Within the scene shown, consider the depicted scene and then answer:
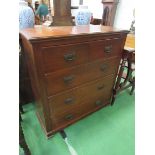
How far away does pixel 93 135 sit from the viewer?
1.48 meters

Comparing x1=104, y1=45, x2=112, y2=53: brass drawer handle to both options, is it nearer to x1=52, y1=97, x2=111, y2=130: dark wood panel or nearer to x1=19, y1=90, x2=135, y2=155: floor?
x1=52, y1=97, x2=111, y2=130: dark wood panel

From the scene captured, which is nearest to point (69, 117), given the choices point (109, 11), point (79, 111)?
point (79, 111)

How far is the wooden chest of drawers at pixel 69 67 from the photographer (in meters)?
0.98

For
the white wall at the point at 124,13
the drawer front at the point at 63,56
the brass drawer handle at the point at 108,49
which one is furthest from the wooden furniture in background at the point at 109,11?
the drawer front at the point at 63,56

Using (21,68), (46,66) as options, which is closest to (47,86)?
(46,66)

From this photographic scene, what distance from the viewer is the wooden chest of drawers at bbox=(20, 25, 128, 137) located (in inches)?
38.7

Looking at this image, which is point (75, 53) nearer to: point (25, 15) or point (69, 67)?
point (69, 67)

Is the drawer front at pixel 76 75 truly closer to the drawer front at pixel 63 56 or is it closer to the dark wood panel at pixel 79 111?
the drawer front at pixel 63 56

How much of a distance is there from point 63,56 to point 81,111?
0.75 m

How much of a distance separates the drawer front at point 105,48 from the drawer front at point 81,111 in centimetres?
54

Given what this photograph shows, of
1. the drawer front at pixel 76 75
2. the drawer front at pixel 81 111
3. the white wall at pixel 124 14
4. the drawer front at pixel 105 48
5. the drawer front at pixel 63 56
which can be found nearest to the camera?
the drawer front at pixel 63 56

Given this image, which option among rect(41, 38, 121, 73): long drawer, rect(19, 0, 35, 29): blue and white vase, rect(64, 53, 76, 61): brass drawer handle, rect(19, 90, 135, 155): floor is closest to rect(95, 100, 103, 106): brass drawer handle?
rect(19, 90, 135, 155): floor
